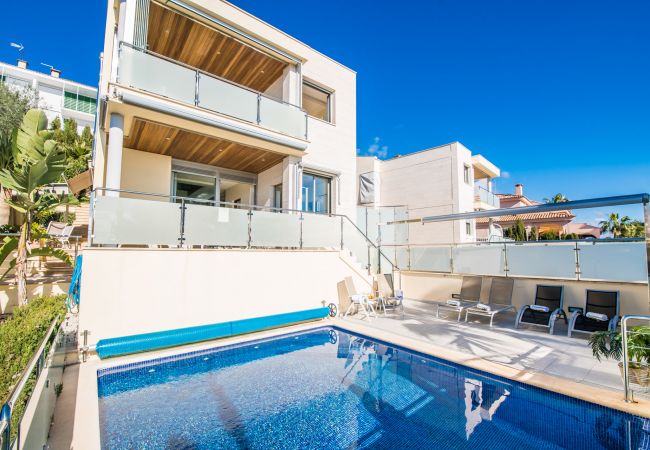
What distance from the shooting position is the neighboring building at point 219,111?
8281 mm

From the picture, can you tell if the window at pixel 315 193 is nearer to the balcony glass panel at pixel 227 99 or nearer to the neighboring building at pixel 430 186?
the balcony glass panel at pixel 227 99

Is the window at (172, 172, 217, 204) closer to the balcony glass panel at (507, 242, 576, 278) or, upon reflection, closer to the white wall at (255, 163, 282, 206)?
the white wall at (255, 163, 282, 206)

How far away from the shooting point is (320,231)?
1062cm

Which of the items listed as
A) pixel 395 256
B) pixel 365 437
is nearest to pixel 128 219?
pixel 365 437

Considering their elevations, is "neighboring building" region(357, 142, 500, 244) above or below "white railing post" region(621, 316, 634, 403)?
above

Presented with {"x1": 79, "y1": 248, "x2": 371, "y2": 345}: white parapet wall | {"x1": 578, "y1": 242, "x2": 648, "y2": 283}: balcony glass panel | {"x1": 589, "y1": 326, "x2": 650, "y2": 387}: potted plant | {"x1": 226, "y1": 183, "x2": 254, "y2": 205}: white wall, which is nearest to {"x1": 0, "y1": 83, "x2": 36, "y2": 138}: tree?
{"x1": 226, "y1": 183, "x2": 254, "y2": 205}: white wall

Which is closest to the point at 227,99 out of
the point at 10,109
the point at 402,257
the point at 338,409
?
the point at 338,409

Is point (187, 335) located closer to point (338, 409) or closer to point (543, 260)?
point (338, 409)

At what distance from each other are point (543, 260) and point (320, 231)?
7.26 meters

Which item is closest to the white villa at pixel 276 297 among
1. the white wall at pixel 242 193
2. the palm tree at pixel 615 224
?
the white wall at pixel 242 193

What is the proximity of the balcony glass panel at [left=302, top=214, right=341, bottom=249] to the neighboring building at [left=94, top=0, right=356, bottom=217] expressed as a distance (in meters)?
1.39

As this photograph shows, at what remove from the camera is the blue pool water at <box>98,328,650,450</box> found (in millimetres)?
3943

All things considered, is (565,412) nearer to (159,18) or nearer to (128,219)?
(128,219)

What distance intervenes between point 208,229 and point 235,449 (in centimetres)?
535
